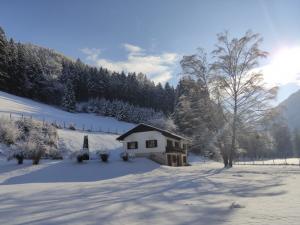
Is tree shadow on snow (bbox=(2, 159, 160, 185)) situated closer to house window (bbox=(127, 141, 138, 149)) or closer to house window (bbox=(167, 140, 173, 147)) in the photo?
house window (bbox=(127, 141, 138, 149))

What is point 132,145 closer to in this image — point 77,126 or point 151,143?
point 151,143

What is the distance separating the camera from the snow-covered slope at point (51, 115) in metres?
65.5

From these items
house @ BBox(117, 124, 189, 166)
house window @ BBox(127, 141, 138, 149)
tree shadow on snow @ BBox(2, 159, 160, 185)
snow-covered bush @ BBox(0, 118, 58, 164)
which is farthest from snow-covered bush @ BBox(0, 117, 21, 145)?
house window @ BBox(127, 141, 138, 149)

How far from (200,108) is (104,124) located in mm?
49240

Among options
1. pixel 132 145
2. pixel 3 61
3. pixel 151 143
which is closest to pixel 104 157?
pixel 151 143

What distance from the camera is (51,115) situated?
73375 mm

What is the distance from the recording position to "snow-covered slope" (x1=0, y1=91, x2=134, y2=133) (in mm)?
65500

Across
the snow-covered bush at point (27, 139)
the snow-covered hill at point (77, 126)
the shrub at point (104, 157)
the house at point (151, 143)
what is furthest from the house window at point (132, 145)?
the shrub at point (104, 157)

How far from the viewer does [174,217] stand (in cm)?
971

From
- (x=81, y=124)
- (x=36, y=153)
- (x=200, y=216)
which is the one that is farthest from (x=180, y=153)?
(x=200, y=216)

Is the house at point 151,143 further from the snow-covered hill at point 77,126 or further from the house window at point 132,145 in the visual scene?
the snow-covered hill at point 77,126

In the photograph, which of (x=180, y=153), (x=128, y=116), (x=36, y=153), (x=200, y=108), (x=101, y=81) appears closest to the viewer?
(x=36, y=153)

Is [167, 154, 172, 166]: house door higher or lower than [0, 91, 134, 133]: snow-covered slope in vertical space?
lower

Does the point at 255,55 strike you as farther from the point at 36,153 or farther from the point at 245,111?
the point at 36,153
